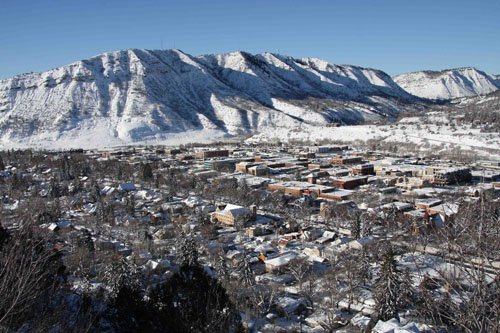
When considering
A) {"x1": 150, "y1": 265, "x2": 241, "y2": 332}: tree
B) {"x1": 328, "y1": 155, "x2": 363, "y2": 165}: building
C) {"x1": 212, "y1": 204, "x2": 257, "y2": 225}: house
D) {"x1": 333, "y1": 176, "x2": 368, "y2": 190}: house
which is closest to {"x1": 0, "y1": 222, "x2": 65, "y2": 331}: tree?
{"x1": 150, "y1": 265, "x2": 241, "y2": 332}: tree

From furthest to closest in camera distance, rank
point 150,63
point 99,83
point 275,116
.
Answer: point 150,63 → point 99,83 → point 275,116

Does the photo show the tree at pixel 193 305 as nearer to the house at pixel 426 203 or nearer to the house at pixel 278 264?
the house at pixel 278 264

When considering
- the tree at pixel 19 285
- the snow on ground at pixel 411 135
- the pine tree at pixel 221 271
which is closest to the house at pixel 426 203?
the pine tree at pixel 221 271

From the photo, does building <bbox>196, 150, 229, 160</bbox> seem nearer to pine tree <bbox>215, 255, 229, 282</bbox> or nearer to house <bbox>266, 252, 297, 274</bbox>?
house <bbox>266, 252, 297, 274</bbox>

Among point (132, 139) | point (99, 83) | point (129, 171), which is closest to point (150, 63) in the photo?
point (99, 83)

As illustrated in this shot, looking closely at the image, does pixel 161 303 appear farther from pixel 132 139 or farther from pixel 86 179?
pixel 132 139

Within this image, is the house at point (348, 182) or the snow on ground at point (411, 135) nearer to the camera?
the house at point (348, 182)

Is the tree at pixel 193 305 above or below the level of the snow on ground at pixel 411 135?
below
